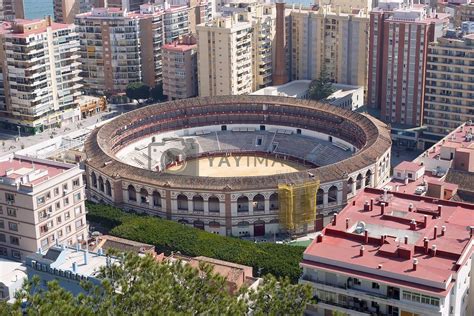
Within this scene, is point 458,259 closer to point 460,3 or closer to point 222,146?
point 222,146

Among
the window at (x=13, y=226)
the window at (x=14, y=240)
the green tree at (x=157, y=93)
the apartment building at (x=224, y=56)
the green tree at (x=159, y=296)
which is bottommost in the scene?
the window at (x=14, y=240)

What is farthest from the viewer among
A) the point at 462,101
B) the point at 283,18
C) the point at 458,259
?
the point at 283,18

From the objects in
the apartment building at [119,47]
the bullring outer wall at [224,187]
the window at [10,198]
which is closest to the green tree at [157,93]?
the apartment building at [119,47]

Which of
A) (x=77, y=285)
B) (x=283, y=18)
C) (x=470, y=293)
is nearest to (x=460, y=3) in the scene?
(x=283, y=18)

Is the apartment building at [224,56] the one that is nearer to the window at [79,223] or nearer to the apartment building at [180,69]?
the apartment building at [180,69]

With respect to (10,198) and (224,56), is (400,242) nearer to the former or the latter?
(10,198)
